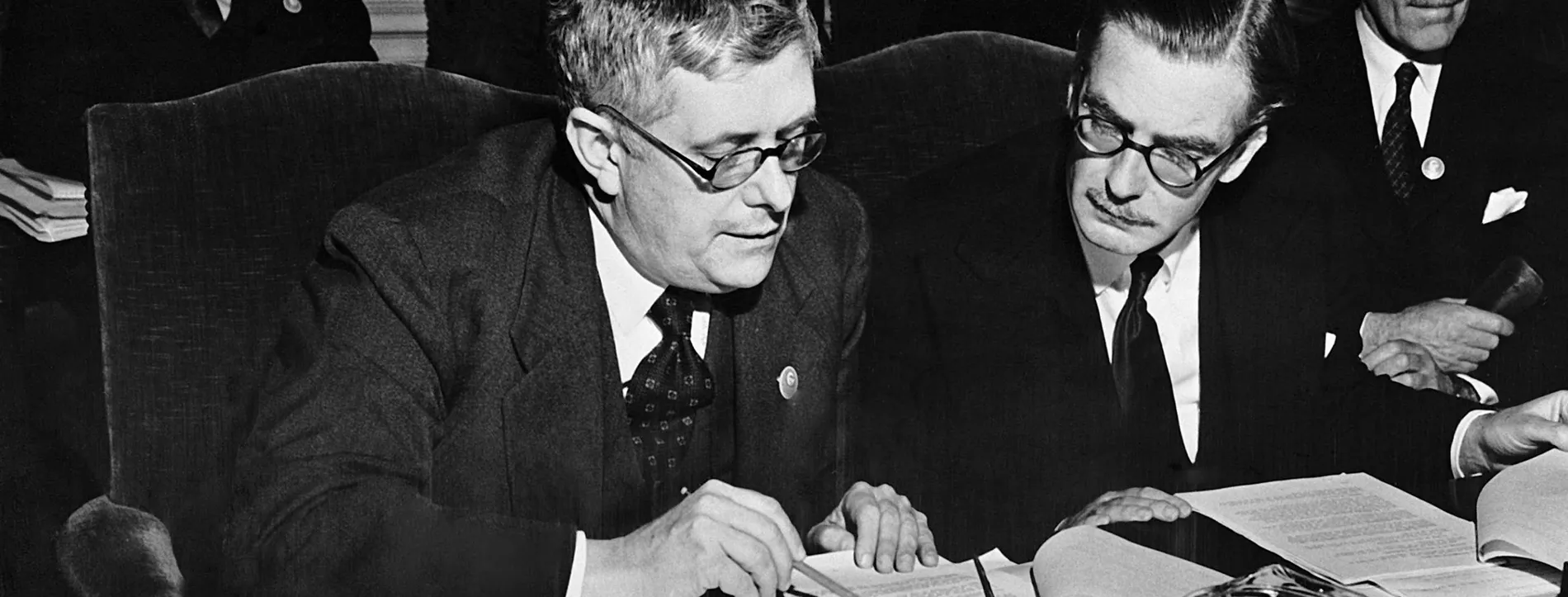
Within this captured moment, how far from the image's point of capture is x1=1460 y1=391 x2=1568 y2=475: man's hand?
248cm

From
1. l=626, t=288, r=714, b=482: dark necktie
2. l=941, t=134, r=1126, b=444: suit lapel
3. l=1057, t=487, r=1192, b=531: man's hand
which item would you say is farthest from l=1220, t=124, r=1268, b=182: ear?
l=626, t=288, r=714, b=482: dark necktie

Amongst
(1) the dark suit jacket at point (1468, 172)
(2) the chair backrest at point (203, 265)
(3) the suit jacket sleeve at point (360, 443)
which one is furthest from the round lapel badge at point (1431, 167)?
(2) the chair backrest at point (203, 265)

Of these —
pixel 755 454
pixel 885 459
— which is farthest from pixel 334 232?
pixel 885 459

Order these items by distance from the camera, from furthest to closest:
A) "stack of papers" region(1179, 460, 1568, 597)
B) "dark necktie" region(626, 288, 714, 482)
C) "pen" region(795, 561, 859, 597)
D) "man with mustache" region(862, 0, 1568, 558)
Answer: "man with mustache" region(862, 0, 1568, 558) < "stack of papers" region(1179, 460, 1568, 597) < "dark necktie" region(626, 288, 714, 482) < "pen" region(795, 561, 859, 597)

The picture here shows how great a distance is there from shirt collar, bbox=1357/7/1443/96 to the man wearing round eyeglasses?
959 mm

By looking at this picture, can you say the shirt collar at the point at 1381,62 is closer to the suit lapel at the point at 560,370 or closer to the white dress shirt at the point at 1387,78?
the white dress shirt at the point at 1387,78

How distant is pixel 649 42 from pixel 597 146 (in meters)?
0.16

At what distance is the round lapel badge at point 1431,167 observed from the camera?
8.04 ft

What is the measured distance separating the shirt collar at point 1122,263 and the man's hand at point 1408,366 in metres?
0.44

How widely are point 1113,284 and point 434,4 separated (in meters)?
1.05

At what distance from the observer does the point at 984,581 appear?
1.91 m

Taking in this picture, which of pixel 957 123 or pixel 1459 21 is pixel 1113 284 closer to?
pixel 957 123

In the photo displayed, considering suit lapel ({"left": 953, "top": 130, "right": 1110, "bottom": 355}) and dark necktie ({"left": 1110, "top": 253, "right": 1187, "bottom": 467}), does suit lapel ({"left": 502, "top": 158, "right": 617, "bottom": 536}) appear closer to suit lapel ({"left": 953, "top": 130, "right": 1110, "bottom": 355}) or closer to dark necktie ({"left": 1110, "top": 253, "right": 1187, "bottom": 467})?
suit lapel ({"left": 953, "top": 130, "right": 1110, "bottom": 355})

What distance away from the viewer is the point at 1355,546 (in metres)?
2.17
